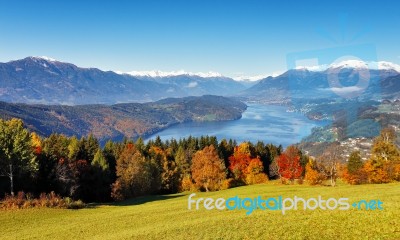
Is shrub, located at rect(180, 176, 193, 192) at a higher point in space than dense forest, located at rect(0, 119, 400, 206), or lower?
lower

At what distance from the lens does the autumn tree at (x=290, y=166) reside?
8244 cm

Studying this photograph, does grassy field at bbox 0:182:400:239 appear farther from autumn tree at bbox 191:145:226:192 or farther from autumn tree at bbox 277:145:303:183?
autumn tree at bbox 277:145:303:183

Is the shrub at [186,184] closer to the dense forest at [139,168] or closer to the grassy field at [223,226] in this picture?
the dense forest at [139,168]

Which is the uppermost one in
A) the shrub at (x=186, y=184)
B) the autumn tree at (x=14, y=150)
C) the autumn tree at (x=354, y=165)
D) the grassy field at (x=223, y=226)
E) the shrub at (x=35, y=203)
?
the autumn tree at (x=14, y=150)

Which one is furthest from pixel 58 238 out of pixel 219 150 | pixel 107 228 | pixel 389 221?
pixel 219 150

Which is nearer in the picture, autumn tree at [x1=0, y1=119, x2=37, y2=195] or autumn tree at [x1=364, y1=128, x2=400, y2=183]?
autumn tree at [x1=0, y1=119, x2=37, y2=195]

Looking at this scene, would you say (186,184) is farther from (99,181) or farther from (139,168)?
(99,181)

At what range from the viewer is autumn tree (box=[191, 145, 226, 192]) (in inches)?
3191

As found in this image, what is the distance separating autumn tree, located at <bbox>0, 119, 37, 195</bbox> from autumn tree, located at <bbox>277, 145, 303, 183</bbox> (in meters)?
55.8

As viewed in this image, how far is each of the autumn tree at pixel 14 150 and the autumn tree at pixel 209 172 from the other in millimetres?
38402

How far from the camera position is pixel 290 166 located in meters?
84.5

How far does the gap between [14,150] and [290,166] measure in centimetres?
6036

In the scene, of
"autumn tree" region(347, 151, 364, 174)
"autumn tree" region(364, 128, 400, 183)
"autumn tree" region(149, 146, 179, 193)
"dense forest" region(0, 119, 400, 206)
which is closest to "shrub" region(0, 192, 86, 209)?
"dense forest" region(0, 119, 400, 206)

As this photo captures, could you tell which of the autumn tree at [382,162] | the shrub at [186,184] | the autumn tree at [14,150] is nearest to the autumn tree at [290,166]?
the autumn tree at [382,162]
